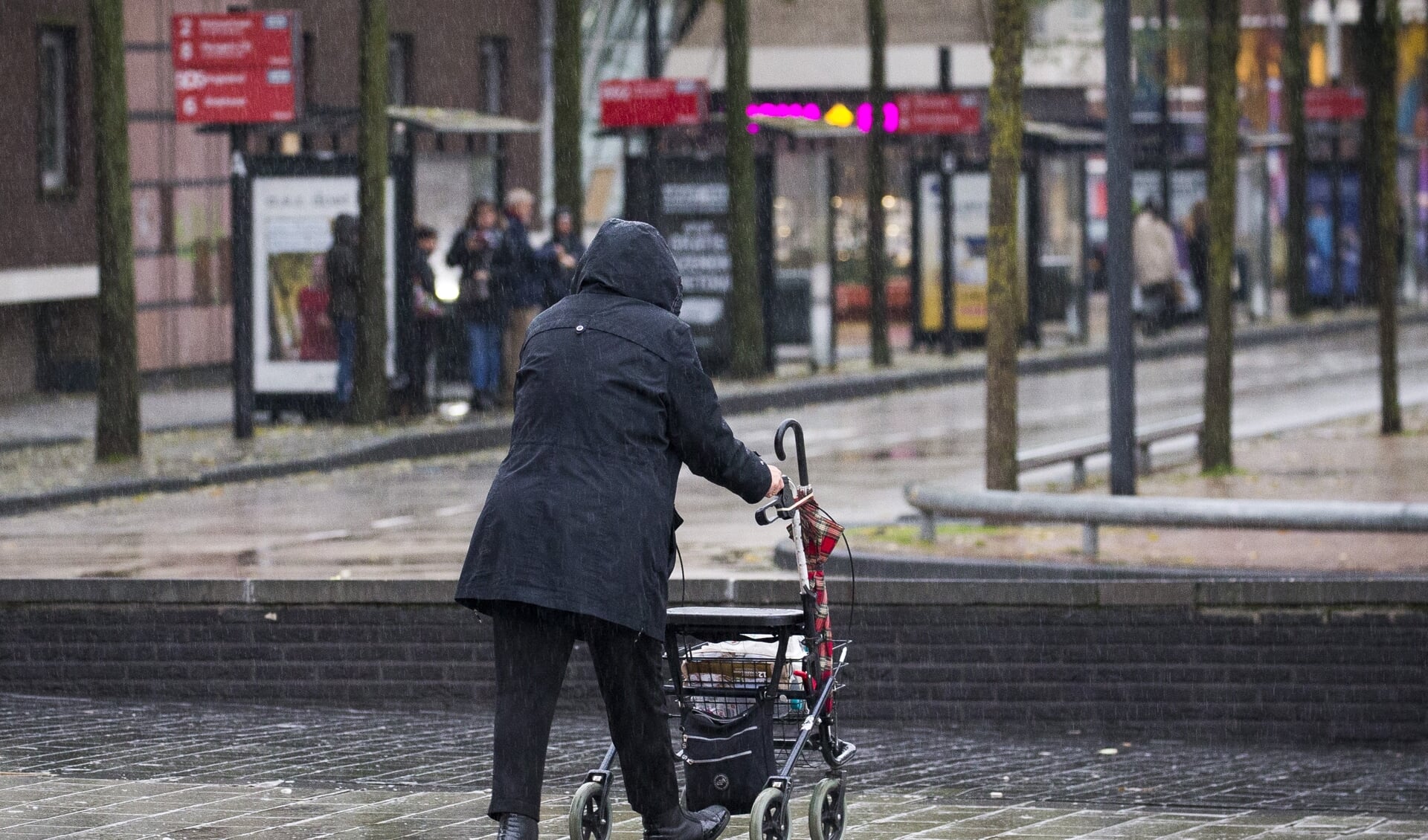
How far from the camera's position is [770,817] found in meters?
6.11

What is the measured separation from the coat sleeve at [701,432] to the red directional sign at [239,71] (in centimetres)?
1385

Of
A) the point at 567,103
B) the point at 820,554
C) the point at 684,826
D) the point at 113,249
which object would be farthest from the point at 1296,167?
the point at 684,826

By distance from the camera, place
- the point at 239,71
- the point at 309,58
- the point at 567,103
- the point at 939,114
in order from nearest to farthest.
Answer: the point at 239,71 < the point at 567,103 < the point at 939,114 < the point at 309,58

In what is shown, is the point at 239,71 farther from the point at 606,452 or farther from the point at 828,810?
the point at 606,452

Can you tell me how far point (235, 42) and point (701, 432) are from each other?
46.6 feet

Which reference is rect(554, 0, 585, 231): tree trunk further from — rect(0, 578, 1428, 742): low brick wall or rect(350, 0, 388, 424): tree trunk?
rect(0, 578, 1428, 742): low brick wall

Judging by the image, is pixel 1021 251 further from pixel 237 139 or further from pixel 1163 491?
pixel 1163 491

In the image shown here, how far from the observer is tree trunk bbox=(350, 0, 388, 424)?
784 inches

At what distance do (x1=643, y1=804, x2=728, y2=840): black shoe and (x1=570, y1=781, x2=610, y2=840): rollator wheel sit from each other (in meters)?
0.14

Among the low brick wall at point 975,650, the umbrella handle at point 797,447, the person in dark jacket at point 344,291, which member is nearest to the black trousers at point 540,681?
the umbrella handle at point 797,447

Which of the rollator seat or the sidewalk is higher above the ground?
the rollator seat

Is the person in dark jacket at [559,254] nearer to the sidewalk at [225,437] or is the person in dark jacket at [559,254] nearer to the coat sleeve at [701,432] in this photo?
the sidewalk at [225,437]

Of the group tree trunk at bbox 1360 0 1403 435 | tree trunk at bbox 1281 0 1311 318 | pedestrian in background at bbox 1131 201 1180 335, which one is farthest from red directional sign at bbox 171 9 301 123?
tree trunk at bbox 1281 0 1311 318

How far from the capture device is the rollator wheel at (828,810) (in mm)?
6273
